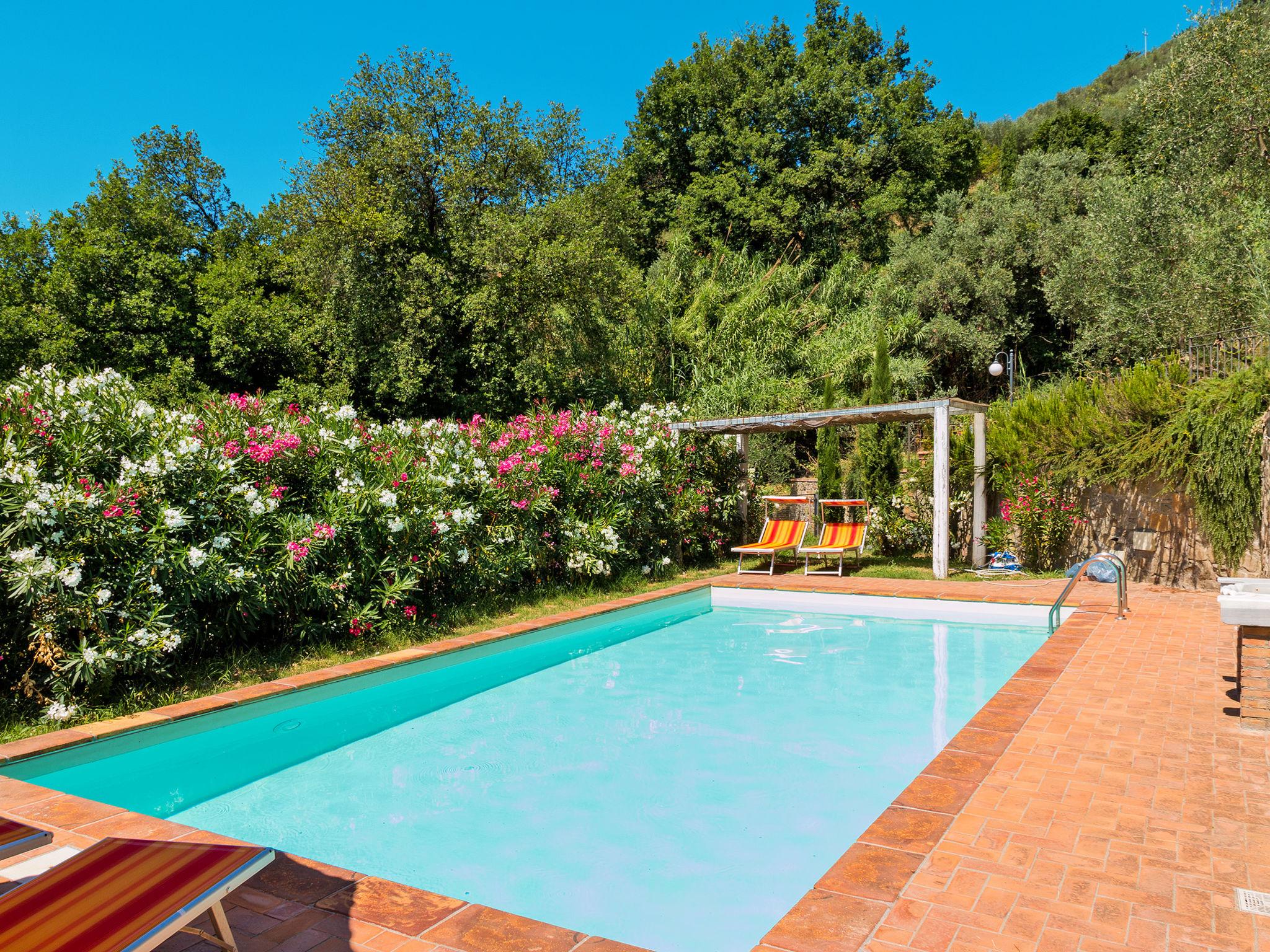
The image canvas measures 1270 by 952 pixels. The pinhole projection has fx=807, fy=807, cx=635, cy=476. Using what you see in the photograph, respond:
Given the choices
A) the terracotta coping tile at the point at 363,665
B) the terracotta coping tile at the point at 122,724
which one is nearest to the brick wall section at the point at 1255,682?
the terracotta coping tile at the point at 363,665

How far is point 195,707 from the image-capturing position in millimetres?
5113

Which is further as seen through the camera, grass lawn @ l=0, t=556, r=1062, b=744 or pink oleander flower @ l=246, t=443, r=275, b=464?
pink oleander flower @ l=246, t=443, r=275, b=464

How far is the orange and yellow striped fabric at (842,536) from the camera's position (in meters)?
11.4

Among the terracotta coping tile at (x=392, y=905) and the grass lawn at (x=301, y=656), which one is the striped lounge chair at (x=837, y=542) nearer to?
the grass lawn at (x=301, y=656)

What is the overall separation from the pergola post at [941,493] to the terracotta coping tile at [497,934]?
29.6 feet

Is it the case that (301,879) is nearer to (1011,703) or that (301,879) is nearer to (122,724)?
(122,724)

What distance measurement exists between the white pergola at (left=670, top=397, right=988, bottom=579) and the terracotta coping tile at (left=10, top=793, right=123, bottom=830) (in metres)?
8.93

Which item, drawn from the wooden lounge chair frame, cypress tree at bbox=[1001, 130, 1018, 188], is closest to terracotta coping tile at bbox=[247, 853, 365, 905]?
the wooden lounge chair frame

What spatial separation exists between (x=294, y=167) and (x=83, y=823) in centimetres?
1982

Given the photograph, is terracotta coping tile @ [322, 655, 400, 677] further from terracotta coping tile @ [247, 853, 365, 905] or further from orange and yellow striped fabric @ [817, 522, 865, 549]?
orange and yellow striped fabric @ [817, 522, 865, 549]

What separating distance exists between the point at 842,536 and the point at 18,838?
10545 mm

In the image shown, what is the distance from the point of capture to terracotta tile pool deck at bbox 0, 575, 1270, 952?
7.90 ft

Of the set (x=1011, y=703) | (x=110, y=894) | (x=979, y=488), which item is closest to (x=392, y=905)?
(x=110, y=894)

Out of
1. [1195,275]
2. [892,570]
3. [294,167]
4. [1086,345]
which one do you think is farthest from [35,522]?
[1086,345]
